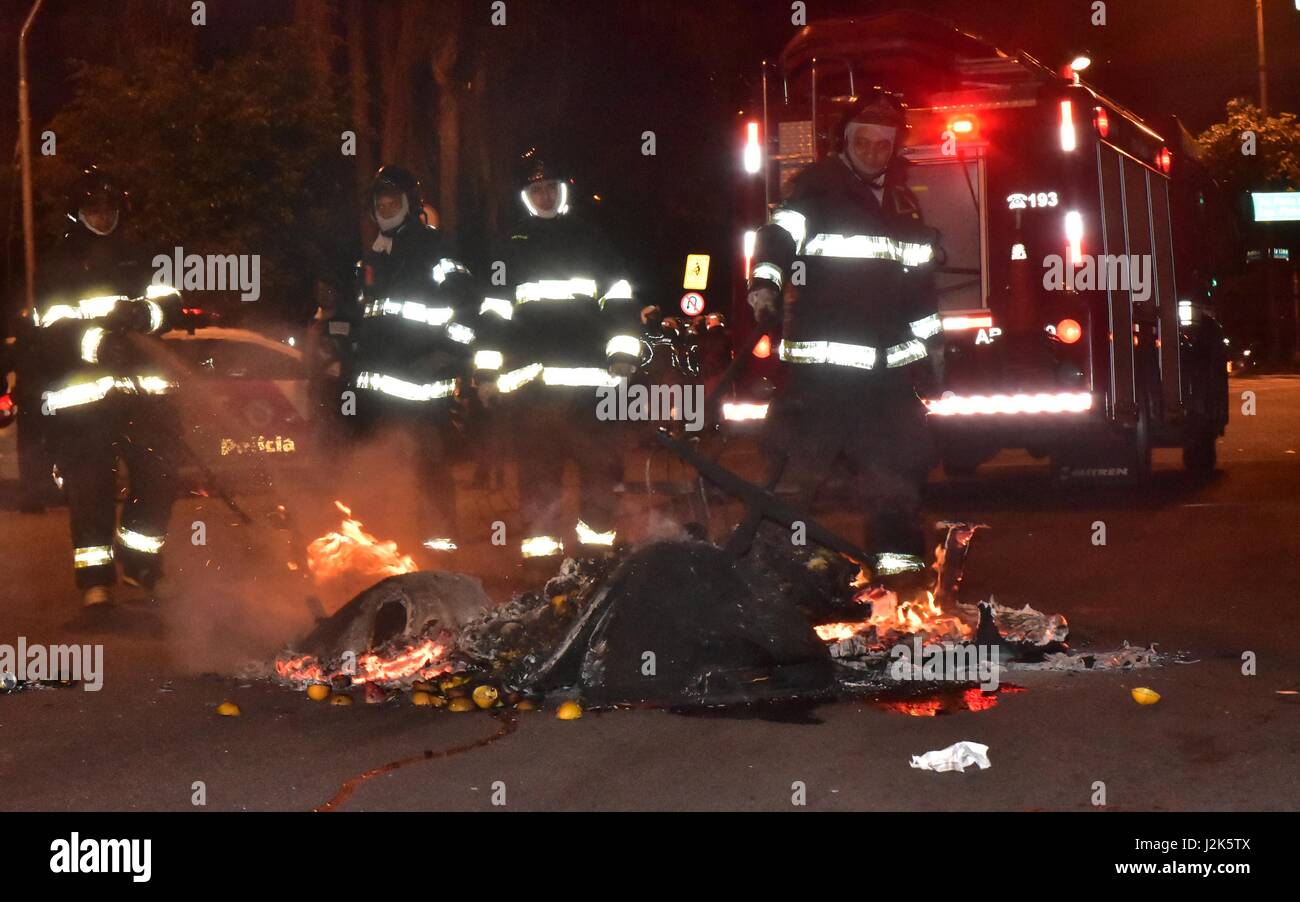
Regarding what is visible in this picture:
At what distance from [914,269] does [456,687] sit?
109 inches

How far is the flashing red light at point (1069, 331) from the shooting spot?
10.6 meters

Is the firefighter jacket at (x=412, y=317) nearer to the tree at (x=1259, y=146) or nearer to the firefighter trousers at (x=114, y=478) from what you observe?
the firefighter trousers at (x=114, y=478)

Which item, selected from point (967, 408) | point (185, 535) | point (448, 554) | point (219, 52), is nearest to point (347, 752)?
point (448, 554)

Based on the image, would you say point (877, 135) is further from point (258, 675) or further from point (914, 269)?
point (258, 675)

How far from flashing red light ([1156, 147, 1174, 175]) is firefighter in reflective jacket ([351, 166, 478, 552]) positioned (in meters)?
7.22

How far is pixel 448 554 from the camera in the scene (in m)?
8.98

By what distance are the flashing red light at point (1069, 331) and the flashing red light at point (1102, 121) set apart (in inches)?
52.9

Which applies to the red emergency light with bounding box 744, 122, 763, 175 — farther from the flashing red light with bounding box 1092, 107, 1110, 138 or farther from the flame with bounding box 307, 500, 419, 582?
the flame with bounding box 307, 500, 419, 582

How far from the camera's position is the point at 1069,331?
1064 cm

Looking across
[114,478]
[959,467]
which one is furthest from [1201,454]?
[114,478]

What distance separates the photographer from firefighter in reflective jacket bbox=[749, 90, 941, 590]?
6727mm

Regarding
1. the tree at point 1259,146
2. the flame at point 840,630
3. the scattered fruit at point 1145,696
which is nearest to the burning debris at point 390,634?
the flame at point 840,630

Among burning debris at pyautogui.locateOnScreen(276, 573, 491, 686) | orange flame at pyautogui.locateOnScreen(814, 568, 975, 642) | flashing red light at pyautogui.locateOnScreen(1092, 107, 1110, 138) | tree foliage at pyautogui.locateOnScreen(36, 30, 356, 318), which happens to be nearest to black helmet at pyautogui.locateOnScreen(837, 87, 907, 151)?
orange flame at pyautogui.locateOnScreen(814, 568, 975, 642)
